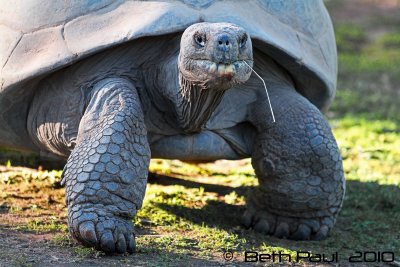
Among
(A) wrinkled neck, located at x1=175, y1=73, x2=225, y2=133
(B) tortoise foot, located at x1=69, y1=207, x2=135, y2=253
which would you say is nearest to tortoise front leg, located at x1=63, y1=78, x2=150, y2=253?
(B) tortoise foot, located at x1=69, y1=207, x2=135, y2=253

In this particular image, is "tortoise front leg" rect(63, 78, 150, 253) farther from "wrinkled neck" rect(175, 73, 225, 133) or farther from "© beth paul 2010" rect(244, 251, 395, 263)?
"© beth paul 2010" rect(244, 251, 395, 263)

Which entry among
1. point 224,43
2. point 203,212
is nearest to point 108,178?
point 224,43

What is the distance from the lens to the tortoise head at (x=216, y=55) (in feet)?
12.1

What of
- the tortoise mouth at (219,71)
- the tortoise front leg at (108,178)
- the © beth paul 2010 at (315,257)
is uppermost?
the tortoise mouth at (219,71)

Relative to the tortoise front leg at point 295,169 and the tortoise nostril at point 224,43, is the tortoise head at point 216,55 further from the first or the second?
the tortoise front leg at point 295,169

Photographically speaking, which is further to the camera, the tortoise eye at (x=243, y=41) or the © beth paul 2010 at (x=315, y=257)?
the © beth paul 2010 at (x=315, y=257)

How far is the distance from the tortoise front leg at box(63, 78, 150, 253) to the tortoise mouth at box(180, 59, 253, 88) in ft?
1.59

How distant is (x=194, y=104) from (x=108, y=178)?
2.13 feet

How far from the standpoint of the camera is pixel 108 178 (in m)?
3.96

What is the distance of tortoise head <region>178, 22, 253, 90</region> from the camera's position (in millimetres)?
3699

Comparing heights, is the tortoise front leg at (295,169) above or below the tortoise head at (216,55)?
below

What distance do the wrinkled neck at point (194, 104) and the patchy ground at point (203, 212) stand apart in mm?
602

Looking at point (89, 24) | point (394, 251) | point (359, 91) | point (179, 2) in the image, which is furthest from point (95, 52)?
point (359, 91)

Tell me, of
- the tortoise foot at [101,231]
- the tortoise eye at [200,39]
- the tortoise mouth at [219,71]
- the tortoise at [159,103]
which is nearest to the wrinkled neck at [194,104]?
the tortoise at [159,103]
